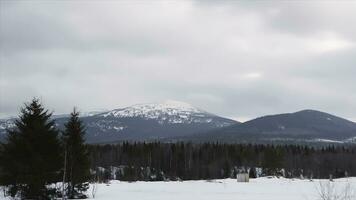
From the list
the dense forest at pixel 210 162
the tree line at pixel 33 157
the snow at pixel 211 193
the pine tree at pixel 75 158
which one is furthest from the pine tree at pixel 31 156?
the dense forest at pixel 210 162

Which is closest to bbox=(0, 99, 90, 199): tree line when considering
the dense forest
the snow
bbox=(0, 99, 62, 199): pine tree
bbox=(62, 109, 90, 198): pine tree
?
bbox=(0, 99, 62, 199): pine tree

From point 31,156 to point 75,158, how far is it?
220 inches

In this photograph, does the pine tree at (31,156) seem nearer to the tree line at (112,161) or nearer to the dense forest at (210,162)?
the tree line at (112,161)

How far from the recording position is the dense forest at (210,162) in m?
122

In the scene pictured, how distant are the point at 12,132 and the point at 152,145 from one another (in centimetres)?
10537

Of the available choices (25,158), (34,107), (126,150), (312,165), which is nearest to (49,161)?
(25,158)

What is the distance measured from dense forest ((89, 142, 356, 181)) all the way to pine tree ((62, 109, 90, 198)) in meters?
75.1

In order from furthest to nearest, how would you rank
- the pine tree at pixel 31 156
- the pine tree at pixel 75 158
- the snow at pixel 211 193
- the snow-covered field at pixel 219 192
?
the pine tree at pixel 75 158, the snow at pixel 211 193, the snow-covered field at pixel 219 192, the pine tree at pixel 31 156

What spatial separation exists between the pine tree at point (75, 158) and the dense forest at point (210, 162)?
75.1m

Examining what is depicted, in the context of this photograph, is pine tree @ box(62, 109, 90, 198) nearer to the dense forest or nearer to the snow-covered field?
the snow-covered field

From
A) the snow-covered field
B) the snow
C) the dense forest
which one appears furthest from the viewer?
the dense forest

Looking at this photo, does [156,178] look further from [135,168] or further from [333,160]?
[333,160]

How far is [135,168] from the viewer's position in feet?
407

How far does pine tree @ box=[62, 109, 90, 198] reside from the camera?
129 ft
